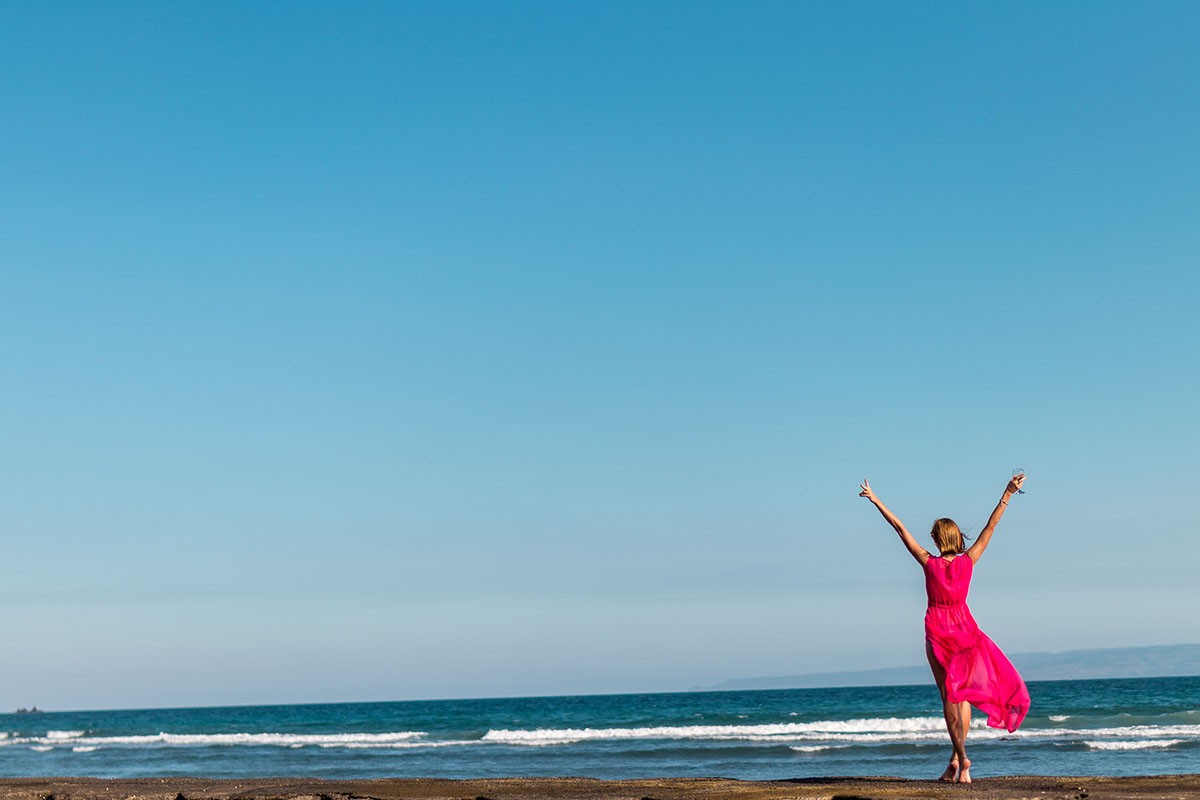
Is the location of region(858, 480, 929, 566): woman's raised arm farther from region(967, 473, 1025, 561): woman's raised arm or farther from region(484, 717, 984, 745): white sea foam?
region(484, 717, 984, 745): white sea foam

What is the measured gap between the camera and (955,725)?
7223mm

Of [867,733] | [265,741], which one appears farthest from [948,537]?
[265,741]

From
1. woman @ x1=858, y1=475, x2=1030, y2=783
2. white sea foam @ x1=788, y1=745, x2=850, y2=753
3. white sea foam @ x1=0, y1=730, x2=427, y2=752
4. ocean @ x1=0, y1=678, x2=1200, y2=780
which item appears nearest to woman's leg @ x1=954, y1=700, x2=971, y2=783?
woman @ x1=858, y1=475, x2=1030, y2=783

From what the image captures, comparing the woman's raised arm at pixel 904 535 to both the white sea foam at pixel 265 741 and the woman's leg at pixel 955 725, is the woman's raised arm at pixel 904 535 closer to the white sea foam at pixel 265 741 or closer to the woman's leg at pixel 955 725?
the woman's leg at pixel 955 725

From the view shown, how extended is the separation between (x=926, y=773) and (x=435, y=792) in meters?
8.84

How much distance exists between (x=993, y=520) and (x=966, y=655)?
1.00 m

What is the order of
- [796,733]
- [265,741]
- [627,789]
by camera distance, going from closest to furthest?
1. [627,789]
2. [796,733]
3. [265,741]

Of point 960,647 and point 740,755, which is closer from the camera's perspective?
point 960,647

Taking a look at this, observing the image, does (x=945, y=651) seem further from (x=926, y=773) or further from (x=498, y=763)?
(x=498, y=763)

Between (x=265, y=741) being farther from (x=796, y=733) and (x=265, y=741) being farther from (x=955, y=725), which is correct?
(x=955, y=725)

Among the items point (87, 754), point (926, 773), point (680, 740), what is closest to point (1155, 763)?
point (926, 773)

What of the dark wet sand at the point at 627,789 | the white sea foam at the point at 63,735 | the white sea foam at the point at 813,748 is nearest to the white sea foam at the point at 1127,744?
the white sea foam at the point at 813,748

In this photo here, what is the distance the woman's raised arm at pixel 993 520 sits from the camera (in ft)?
22.9

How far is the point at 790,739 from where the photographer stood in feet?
90.6
